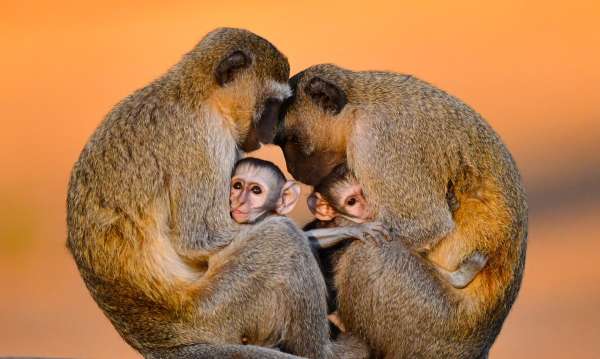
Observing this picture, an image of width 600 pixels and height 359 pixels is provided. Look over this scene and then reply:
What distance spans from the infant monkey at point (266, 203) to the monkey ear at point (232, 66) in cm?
75

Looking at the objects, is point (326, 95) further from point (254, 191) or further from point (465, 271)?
point (465, 271)

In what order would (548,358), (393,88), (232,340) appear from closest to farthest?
(232,340) < (393,88) < (548,358)

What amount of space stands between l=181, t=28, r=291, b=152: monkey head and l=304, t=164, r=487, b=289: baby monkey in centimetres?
70

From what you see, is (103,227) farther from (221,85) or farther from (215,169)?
(221,85)

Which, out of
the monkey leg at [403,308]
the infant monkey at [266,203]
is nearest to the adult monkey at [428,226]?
the monkey leg at [403,308]

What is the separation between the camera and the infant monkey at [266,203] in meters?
7.93

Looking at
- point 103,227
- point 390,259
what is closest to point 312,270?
point 390,259

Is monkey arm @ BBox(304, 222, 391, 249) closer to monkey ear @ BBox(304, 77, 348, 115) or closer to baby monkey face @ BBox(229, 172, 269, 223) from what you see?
baby monkey face @ BBox(229, 172, 269, 223)

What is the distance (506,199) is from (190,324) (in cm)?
293

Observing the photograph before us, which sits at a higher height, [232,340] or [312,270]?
[312,270]

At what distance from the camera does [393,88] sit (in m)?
8.43

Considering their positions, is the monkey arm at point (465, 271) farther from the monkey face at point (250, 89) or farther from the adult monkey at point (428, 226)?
the monkey face at point (250, 89)

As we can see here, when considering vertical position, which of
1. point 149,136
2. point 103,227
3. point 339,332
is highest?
point 149,136

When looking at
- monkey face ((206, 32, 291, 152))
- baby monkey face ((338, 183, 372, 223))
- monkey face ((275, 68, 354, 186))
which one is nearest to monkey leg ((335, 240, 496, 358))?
baby monkey face ((338, 183, 372, 223))
